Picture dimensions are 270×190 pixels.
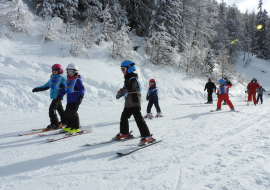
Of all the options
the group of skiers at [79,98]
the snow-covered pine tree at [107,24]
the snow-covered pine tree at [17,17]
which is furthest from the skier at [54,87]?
the snow-covered pine tree at [107,24]

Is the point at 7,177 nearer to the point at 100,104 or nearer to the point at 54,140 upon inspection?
the point at 54,140

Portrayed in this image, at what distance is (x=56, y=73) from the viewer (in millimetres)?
5027

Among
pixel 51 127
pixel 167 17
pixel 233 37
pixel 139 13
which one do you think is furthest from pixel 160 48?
pixel 233 37

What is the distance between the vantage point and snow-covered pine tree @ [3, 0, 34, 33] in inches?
530

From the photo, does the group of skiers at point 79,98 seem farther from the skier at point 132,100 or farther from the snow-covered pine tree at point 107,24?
the snow-covered pine tree at point 107,24

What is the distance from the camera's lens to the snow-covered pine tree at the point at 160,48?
1873 centimetres

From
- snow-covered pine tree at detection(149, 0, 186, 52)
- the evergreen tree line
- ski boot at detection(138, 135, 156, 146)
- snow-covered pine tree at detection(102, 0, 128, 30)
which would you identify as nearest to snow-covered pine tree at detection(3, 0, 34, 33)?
the evergreen tree line

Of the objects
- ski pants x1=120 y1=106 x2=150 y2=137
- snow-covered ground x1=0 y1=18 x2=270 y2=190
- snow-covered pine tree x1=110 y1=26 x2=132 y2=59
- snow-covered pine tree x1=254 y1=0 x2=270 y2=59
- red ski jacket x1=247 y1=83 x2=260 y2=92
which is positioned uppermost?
snow-covered pine tree x1=254 y1=0 x2=270 y2=59

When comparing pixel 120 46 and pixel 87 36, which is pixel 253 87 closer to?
pixel 120 46

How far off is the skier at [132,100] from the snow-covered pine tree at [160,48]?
15942 millimetres

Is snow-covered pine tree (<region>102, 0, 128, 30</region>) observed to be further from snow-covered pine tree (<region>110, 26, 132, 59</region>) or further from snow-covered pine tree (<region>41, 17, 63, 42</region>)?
snow-covered pine tree (<region>41, 17, 63, 42</region>)

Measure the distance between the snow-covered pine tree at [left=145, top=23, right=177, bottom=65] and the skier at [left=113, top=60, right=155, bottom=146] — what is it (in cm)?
1594

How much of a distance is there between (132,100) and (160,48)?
16.4 metres

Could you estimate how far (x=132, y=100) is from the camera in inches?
151
